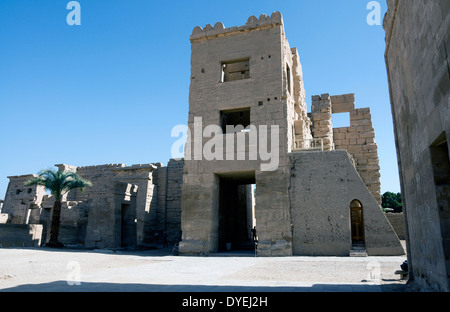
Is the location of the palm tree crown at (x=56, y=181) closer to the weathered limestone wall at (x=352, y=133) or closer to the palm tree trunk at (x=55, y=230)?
the palm tree trunk at (x=55, y=230)

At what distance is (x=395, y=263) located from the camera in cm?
926

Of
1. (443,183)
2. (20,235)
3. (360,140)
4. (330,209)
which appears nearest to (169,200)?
(20,235)

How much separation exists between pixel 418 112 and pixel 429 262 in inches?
82.1

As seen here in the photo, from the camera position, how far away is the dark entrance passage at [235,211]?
49.7 ft

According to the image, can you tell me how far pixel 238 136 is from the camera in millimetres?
13914

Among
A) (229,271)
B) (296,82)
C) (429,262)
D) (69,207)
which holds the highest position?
(296,82)

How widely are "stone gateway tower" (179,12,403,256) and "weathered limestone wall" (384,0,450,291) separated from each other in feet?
19.9

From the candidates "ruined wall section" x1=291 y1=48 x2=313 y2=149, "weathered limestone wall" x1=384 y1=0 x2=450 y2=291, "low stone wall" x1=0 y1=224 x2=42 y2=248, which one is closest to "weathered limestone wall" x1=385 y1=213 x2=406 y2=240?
"ruined wall section" x1=291 y1=48 x2=313 y2=149

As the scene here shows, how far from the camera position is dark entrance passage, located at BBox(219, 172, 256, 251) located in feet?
49.7

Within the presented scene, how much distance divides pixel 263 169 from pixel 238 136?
168cm

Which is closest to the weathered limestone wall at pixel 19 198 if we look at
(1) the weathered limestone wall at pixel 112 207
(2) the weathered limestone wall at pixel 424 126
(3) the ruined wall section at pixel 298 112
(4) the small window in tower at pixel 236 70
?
(1) the weathered limestone wall at pixel 112 207

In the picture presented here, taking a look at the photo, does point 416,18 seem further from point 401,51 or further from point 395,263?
point 395,263

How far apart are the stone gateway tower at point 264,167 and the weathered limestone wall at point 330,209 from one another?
0.11ft
